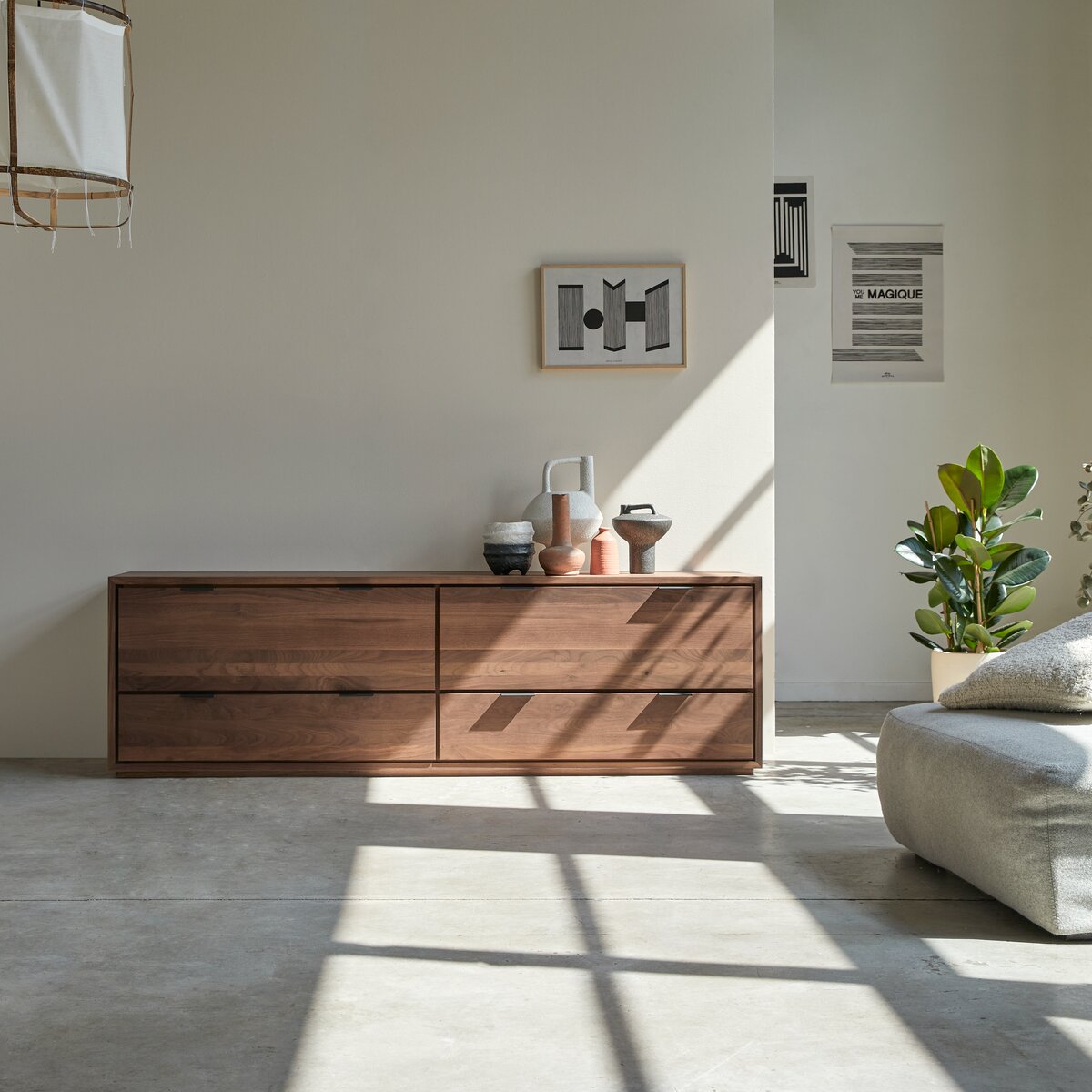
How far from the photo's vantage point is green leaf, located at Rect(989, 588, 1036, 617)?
193 inches

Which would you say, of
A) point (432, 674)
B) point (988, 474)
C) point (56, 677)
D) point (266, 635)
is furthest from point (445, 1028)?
point (988, 474)

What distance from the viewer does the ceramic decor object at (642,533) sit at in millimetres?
4664

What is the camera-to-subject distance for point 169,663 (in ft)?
14.8

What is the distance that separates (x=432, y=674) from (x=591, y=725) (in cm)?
60

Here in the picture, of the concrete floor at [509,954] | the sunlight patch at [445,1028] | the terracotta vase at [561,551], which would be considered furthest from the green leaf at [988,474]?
the sunlight patch at [445,1028]

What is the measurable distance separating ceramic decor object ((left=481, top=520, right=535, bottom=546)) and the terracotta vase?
10 cm

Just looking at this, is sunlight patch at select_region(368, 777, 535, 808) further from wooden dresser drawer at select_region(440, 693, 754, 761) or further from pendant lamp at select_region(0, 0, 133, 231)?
pendant lamp at select_region(0, 0, 133, 231)

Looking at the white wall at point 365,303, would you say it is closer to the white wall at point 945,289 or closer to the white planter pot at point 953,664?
the white planter pot at point 953,664

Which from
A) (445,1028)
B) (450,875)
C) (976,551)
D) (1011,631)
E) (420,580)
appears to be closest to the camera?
(445,1028)

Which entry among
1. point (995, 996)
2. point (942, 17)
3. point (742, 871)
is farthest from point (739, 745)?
point (942, 17)

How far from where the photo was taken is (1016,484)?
197 inches

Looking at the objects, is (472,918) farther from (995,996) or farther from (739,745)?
(739,745)

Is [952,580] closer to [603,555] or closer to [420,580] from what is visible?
[603,555]

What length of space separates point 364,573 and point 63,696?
4.28 feet
